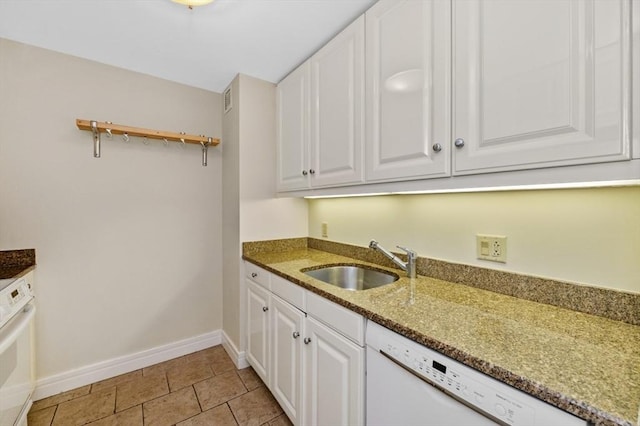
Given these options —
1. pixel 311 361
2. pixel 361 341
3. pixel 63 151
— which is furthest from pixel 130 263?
pixel 361 341

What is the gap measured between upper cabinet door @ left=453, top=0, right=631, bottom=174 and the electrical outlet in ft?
1.30

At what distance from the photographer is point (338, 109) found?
1.47m

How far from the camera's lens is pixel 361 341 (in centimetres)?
98

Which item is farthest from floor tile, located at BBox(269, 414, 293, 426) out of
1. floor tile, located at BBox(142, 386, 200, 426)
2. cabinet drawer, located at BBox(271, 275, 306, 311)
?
cabinet drawer, located at BBox(271, 275, 306, 311)

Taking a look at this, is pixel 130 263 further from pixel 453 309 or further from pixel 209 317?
pixel 453 309

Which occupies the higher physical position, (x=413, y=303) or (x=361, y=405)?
(x=413, y=303)

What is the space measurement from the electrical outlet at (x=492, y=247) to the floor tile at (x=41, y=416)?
2482 mm

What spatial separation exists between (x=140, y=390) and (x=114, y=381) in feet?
0.87

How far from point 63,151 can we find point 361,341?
219 cm

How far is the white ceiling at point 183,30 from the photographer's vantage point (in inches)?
53.1

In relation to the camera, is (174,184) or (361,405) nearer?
(361,405)

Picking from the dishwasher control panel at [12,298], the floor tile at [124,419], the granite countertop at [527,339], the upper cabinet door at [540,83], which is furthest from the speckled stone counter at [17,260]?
the upper cabinet door at [540,83]

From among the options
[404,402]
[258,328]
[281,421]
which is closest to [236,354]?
[258,328]

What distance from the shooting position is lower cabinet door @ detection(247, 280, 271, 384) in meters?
1.68
